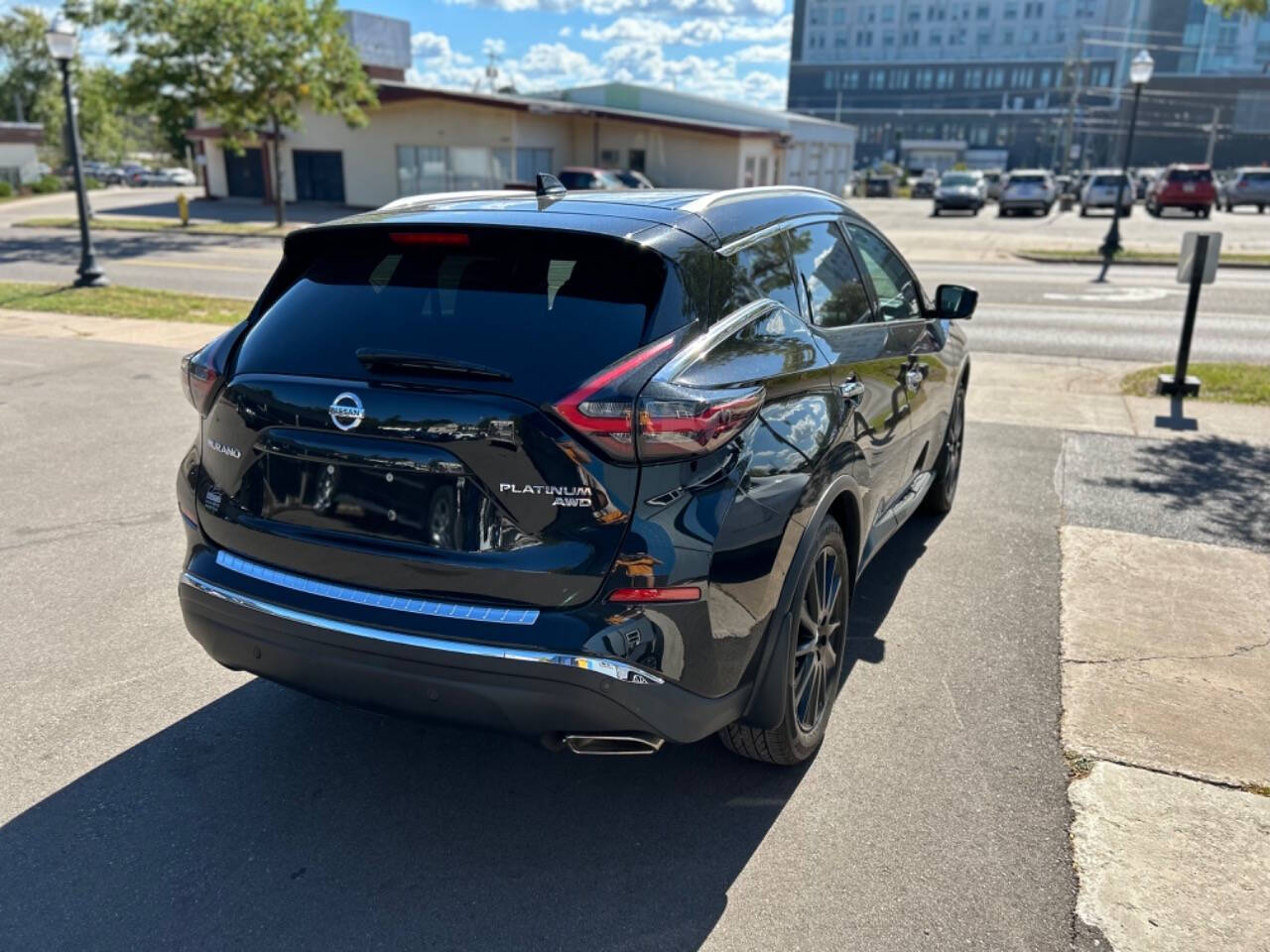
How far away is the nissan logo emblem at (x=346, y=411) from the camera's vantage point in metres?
2.85

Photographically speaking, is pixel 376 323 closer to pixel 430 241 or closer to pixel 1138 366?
pixel 430 241

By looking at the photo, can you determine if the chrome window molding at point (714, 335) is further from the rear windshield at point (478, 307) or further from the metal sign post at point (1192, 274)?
the metal sign post at point (1192, 274)

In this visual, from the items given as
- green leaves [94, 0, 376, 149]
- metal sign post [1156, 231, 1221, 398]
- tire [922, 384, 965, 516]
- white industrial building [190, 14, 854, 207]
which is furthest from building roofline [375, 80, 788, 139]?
tire [922, 384, 965, 516]

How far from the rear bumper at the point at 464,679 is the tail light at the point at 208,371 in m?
0.65

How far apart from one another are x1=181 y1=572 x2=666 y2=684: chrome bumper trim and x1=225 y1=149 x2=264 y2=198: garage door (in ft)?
152

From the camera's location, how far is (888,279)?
191 inches

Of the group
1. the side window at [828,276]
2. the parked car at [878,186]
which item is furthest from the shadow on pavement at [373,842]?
the parked car at [878,186]

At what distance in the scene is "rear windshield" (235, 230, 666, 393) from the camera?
9.24 ft

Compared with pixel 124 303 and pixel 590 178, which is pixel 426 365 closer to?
pixel 124 303

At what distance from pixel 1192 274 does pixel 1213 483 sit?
8.75 feet

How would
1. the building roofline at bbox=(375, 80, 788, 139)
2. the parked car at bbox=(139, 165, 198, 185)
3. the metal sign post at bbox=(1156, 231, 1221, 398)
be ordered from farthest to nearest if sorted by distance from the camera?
the parked car at bbox=(139, 165, 198, 185) < the building roofline at bbox=(375, 80, 788, 139) < the metal sign post at bbox=(1156, 231, 1221, 398)

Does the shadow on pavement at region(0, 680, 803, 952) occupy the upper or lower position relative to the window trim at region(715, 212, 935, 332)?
lower

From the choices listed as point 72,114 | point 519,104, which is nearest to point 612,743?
point 72,114

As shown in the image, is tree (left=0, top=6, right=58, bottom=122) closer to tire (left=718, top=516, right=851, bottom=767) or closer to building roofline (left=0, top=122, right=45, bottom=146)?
building roofline (left=0, top=122, right=45, bottom=146)
